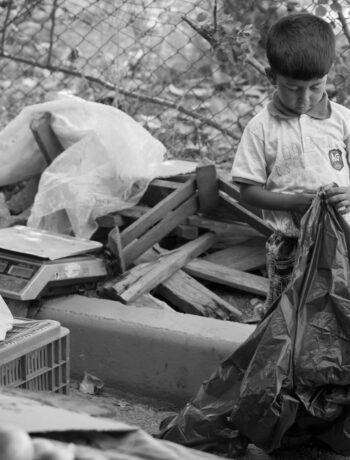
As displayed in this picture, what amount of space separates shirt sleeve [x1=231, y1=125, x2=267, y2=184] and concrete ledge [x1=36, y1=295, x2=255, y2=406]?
808mm

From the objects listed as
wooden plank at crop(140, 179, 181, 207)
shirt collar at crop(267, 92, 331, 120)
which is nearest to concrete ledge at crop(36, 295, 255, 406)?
wooden plank at crop(140, 179, 181, 207)

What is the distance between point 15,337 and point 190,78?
473 centimetres

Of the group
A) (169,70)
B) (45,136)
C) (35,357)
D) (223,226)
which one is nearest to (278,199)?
(35,357)

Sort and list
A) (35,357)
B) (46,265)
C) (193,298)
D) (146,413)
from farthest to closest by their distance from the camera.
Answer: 1. (193,298)
2. (46,265)
3. (146,413)
4. (35,357)

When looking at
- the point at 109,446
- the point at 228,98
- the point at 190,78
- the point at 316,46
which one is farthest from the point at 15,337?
the point at 190,78

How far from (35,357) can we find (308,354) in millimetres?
961

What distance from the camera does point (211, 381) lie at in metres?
3.29

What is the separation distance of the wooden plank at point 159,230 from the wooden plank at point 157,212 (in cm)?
2

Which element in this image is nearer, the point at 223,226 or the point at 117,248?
the point at 117,248

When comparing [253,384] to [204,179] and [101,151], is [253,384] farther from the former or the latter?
[101,151]

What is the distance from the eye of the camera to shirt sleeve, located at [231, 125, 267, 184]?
3.22m

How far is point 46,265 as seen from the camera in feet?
13.5

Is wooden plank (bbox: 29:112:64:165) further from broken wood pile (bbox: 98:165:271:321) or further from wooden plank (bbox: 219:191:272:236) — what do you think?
wooden plank (bbox: 219:191:272:236)

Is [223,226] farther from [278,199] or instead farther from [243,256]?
[278,199]
